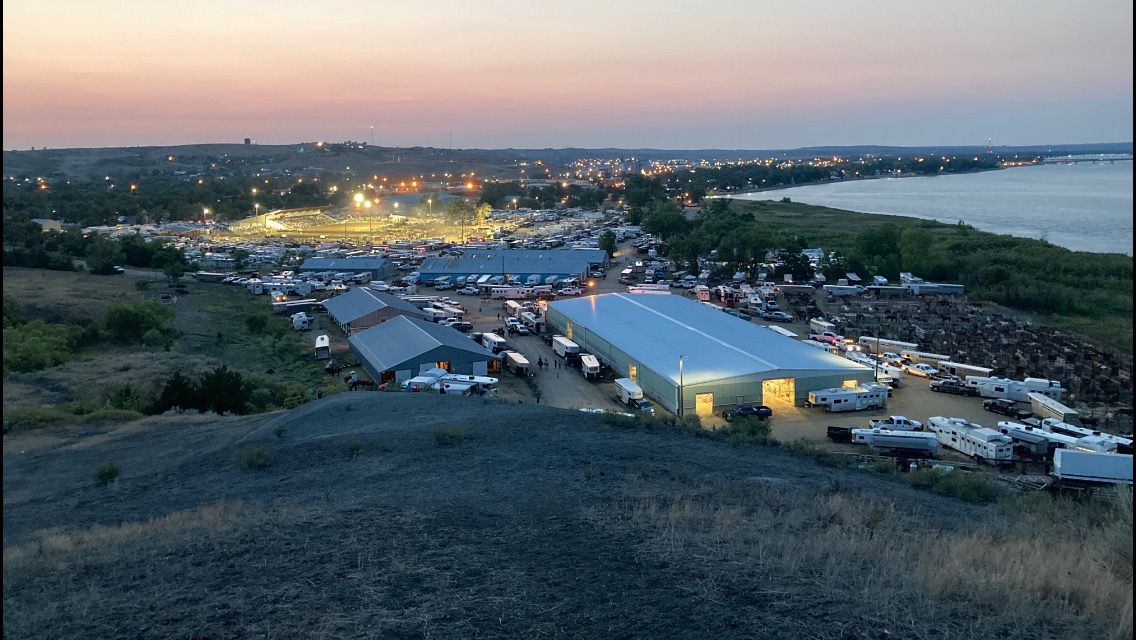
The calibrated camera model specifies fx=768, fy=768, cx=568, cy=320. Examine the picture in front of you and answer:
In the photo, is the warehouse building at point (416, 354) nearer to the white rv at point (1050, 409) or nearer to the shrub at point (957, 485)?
the shrub at point (957, 485)

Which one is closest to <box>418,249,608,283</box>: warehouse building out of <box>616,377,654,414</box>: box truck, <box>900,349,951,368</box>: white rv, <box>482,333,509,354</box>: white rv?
<box>482,333,509,354</box>: white rv

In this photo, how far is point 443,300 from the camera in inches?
614

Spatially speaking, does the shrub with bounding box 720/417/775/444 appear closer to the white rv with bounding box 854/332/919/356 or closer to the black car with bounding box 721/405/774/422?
the black car with bounding box 721/405/774/422

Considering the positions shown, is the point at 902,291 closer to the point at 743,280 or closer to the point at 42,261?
the point at 743,280

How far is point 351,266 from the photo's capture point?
19359 mm

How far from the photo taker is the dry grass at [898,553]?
282cm

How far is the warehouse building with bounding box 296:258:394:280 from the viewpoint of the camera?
19.2 meters

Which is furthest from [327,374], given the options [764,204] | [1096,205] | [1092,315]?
[1096,205]

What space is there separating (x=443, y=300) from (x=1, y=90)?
13.8 metres

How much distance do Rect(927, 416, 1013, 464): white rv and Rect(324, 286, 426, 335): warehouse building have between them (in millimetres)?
8336

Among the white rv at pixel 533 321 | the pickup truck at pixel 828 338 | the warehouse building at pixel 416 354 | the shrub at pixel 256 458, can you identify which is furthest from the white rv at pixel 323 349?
the pickup truck at pixel 828 338

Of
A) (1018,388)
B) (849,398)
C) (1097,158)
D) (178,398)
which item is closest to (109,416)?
(178,398)

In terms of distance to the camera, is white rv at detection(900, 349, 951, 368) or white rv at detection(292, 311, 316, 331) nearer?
white rv at detection(900, 349, 951, 368)

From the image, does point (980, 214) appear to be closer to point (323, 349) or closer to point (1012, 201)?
point (1012, 201)
